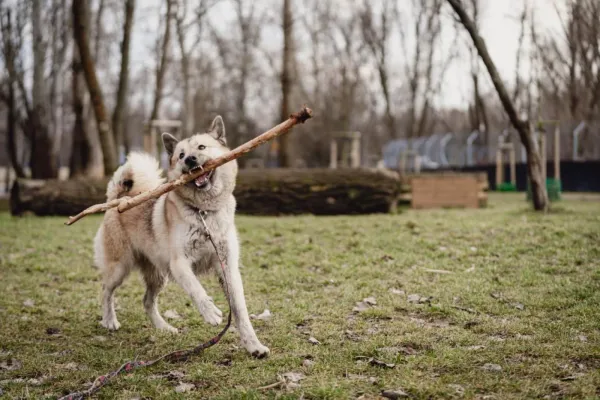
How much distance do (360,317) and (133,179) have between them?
2479 mm

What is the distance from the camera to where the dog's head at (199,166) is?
4.69 meters

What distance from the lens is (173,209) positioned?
4820 mm

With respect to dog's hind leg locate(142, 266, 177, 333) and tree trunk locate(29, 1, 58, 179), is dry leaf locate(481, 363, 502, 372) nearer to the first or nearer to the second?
dog's hind leg locate(142, 266, 177, 333)

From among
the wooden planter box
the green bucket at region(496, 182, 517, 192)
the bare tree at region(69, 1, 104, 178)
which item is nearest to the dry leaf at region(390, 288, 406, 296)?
the wooden planter box

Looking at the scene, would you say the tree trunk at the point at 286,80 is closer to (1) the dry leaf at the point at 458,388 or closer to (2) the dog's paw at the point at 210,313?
(2) the dog's paw at the point at 210,313

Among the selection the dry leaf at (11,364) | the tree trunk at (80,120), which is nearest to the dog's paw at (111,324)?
the dry leaf at (11,364)

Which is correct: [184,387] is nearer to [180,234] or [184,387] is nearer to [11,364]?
[180,234]

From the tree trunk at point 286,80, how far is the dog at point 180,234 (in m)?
11.3

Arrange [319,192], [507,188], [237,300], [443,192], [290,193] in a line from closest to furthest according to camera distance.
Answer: [237,300]
[319,192]
[290,193]
[443,192]
[507,188]

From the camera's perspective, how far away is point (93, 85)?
14977 millimetres

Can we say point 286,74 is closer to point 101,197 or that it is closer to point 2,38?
point 101,197

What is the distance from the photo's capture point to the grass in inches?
147

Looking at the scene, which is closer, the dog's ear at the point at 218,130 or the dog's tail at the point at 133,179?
the dog's ear at the point at 218,130

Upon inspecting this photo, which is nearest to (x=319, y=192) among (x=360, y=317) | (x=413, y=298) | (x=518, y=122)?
(x=518, y=122)
